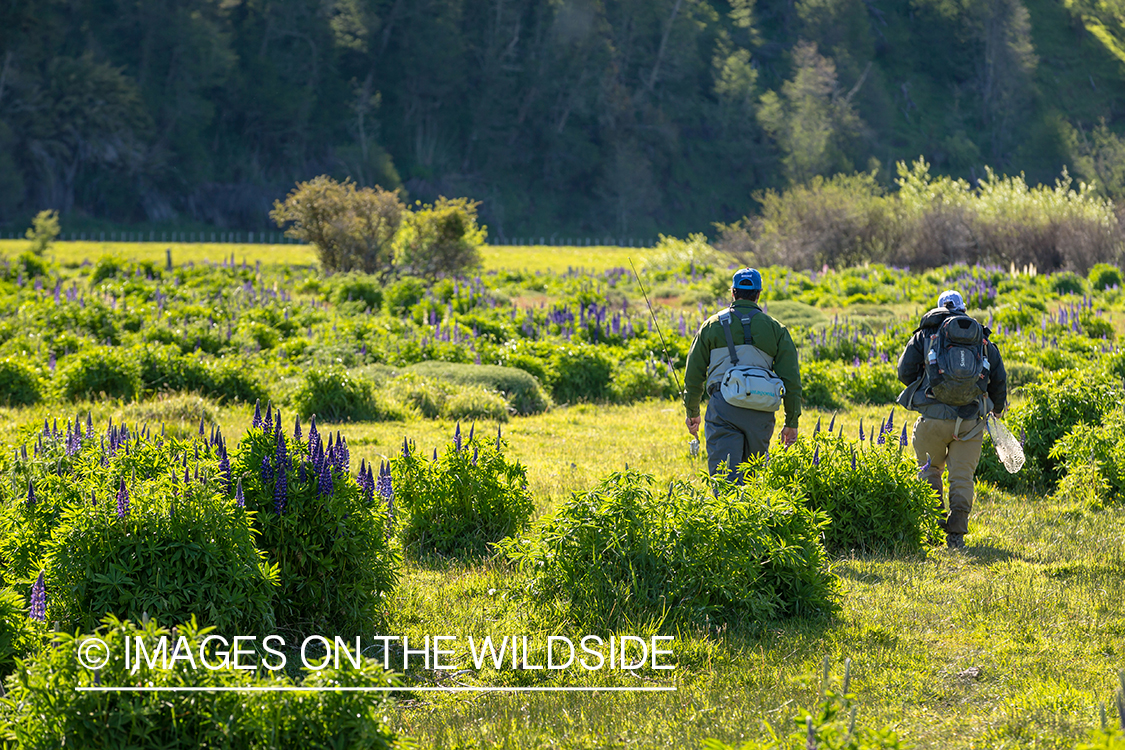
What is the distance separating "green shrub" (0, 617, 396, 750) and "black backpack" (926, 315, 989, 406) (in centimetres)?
540

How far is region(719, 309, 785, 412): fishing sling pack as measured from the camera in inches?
296

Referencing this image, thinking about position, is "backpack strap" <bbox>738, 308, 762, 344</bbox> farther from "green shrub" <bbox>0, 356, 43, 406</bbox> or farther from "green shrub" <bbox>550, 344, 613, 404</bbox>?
"green shrub" <bbox>0, 356, 43, 406</bbox>

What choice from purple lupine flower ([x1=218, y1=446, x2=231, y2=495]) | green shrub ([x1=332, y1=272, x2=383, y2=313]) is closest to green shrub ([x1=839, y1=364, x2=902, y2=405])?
green shrub ([x1=332, y1=272, x2=383, y2=313])

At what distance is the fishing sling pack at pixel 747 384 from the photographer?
7.52 m

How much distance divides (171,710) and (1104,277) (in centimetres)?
2857

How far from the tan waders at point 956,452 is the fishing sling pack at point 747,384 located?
4.61ft

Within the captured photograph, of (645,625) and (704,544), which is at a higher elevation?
(704,544)

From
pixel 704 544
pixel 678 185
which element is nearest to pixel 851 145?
pixel 678 185

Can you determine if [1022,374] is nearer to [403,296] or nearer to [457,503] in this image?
[457,503]

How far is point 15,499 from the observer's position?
237 inches

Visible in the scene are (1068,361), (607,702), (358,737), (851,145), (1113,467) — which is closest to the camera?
(358,737)

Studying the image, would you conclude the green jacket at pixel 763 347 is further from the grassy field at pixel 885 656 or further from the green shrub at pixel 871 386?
the green shrub at pixel 871 386

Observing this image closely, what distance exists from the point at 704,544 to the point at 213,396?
31.8 feet

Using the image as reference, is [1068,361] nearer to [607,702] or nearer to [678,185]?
[607,702]
